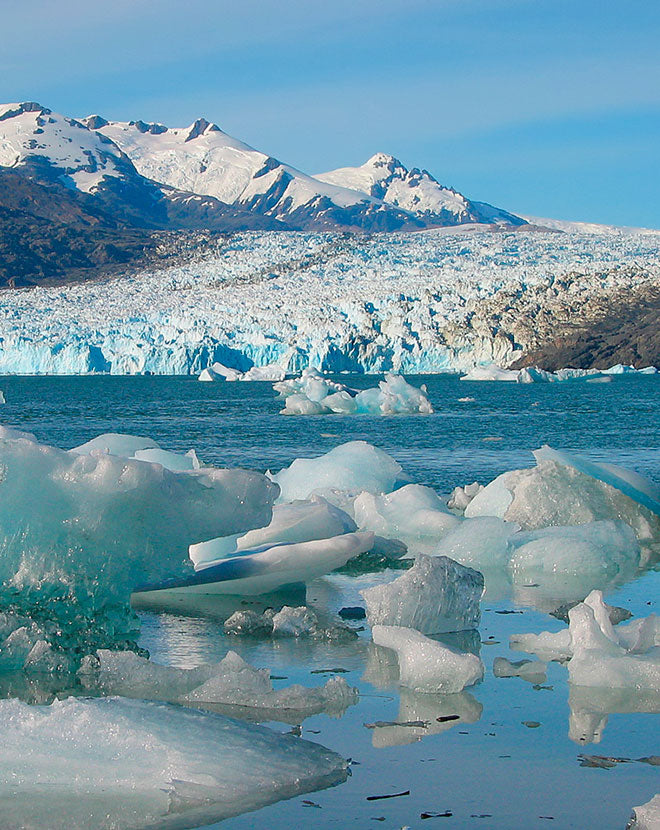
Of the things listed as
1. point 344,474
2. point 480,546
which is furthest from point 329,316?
point 480,546

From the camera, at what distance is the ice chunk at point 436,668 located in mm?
4176

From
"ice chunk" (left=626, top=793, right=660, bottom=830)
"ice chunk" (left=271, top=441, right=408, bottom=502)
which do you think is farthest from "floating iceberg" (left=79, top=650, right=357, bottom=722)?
"ice chunk" (left=271, top=441, right=408, bottom=502)

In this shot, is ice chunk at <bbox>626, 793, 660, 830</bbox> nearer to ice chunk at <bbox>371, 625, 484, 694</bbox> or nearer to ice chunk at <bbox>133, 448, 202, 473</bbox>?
ice chunk at <bbox>371, 625, 484, 694</bbox>

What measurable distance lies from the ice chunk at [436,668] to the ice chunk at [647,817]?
1336 millimetres

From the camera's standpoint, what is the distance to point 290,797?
3078 millimetres

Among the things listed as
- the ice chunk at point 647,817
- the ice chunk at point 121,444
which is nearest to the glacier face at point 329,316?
the ice chunk at point 121,444

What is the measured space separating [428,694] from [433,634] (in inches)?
37.5

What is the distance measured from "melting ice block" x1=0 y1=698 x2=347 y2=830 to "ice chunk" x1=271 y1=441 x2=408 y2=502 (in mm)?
6533

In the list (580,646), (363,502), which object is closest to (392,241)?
(363,502)

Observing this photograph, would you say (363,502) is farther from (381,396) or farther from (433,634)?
(381,396)

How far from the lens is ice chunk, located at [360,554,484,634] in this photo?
5.07 meters

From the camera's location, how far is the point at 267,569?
602 centimetres

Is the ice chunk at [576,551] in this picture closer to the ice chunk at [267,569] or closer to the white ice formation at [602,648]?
the ice chunk at [267,569]

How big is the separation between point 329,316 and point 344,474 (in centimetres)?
3395
